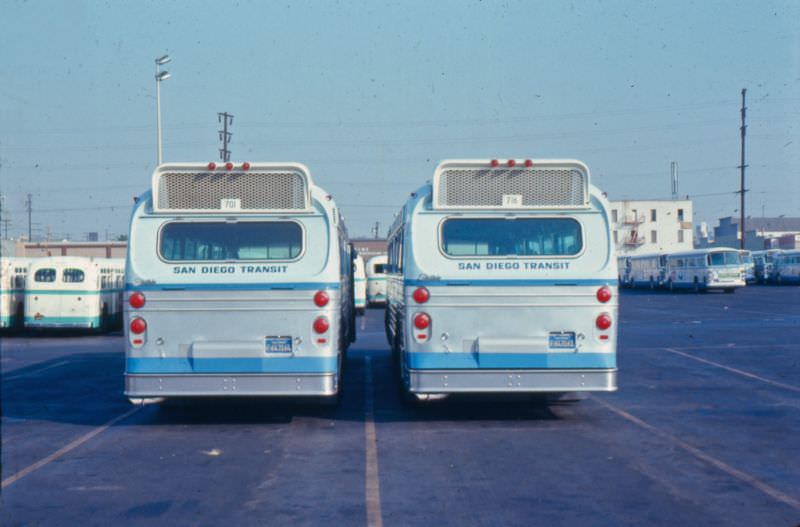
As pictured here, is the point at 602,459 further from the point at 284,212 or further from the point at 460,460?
the point at 284,212

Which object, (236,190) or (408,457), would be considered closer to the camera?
(408,457)

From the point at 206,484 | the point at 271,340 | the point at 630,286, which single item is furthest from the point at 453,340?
the point at 630,286

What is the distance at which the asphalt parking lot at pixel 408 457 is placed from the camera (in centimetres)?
693

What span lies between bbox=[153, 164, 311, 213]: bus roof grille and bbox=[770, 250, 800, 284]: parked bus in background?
2445 inches

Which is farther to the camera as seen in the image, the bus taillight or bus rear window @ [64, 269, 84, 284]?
bus rear window @ [64, 269, 84, 284]

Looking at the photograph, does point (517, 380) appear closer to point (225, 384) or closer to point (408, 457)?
point (408, 457)

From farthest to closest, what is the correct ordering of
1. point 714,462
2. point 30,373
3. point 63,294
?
point 63,294 → point 30,373 → point 714,462

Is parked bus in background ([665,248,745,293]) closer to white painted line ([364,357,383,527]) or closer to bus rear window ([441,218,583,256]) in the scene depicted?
white painted line ([364,357,383,527])

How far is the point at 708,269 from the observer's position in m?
53.2

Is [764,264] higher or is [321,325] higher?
[321,325]

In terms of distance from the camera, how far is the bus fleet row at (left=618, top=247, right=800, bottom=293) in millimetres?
52938

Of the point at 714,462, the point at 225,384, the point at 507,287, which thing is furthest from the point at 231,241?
the point at 714,462

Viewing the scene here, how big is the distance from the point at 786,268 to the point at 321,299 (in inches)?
2536

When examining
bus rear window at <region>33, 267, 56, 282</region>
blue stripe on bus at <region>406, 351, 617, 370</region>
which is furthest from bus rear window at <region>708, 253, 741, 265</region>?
blue stripe on bus at <region>406, 351, 617, 370</region>
